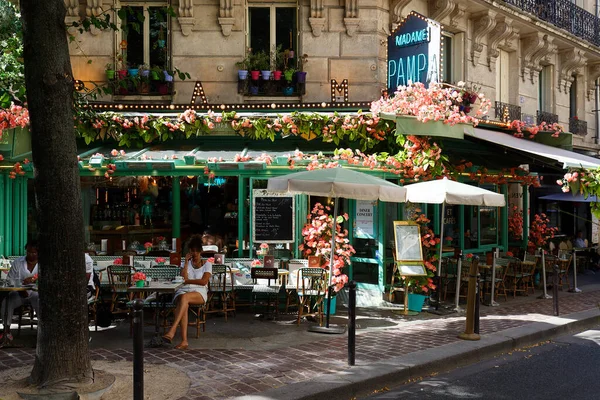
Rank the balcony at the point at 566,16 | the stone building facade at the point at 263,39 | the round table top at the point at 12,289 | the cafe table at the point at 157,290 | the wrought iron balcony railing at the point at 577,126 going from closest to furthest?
the round table top at the point at 12,289, the cafe table at the point at 157,290, the stone building facade at the point at 263,39, the balcony at the point at 566,16, the wrought iron balcony railing at the point at 577,126

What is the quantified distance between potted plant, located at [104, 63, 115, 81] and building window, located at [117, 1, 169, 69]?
354 mm

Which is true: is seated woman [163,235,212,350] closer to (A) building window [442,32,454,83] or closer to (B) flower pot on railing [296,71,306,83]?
(B) flower pot on railing [296,71,306,83]

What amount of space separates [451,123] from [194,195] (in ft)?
16.8

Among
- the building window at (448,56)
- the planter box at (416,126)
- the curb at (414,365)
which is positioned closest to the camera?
the curb at (414,365)

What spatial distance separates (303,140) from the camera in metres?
12.5

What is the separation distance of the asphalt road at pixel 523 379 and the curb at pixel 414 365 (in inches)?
5.3

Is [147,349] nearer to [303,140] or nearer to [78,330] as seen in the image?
[78,330]

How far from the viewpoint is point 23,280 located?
8.48m

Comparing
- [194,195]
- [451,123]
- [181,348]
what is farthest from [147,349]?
[451,123]

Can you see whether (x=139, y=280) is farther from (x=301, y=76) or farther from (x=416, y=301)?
(x=301, y=76)

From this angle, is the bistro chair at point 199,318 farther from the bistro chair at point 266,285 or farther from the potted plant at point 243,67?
Result: the potted plant at point 243,67

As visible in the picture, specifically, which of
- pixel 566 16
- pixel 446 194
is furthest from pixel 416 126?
pixel 566 16

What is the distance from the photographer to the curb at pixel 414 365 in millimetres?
6113

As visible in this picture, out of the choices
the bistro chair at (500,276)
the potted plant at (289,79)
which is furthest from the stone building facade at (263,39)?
the bistro chair at (500,276)
